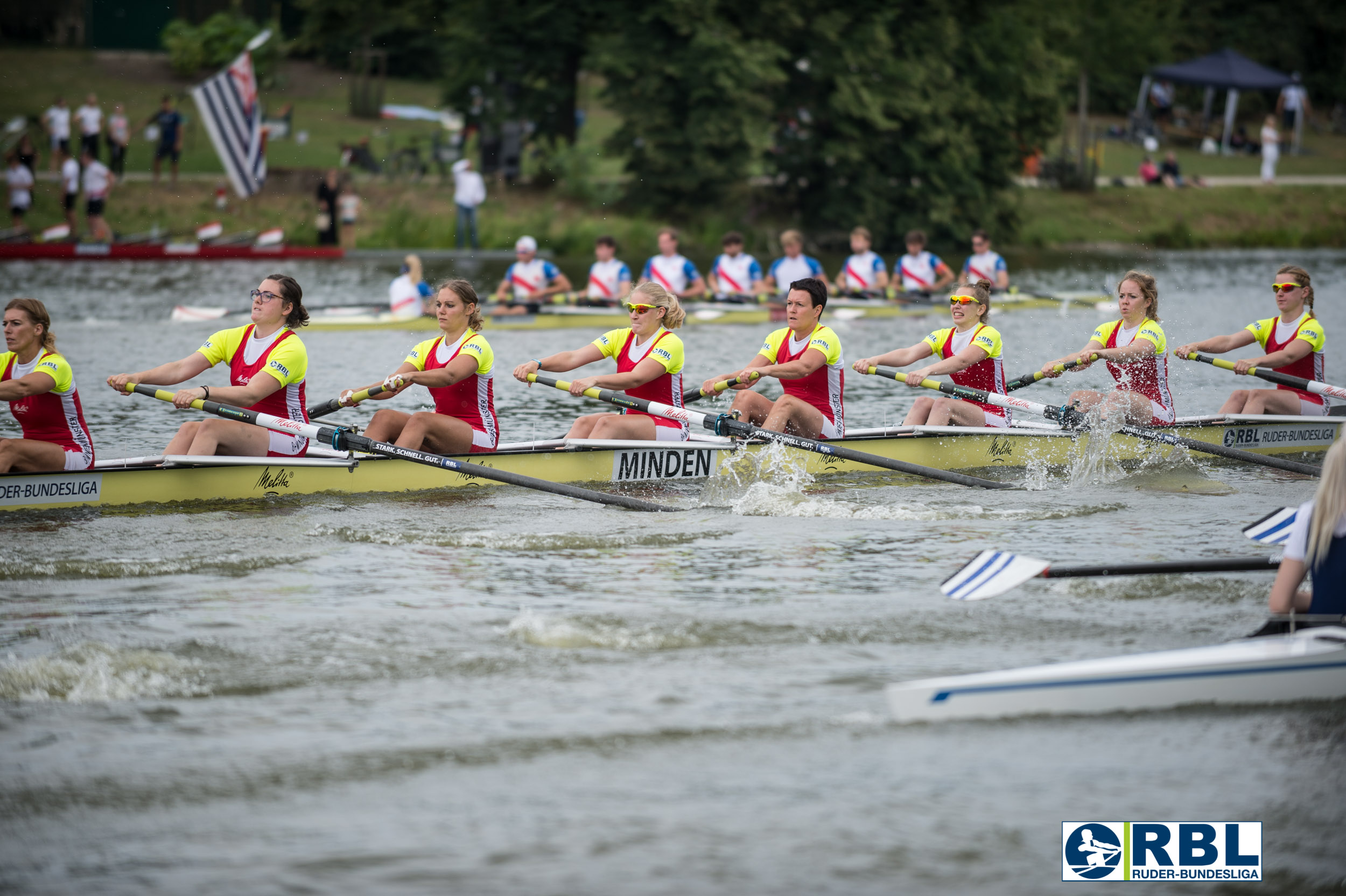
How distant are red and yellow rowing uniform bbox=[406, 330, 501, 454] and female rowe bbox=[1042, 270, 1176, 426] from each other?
13.9 feet

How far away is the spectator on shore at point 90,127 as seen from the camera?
103ft

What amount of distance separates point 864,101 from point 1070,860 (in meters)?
30.0

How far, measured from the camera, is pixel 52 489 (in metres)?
8.68

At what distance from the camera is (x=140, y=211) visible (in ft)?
102

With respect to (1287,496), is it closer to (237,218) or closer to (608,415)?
(608,415)

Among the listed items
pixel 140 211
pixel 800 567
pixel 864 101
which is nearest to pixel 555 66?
pixel 864 101

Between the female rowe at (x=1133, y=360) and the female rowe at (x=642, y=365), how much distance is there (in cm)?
291

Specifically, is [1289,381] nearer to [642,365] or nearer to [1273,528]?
[1273,528]

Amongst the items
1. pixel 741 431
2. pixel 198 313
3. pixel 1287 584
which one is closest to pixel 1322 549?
pixel 1287 584

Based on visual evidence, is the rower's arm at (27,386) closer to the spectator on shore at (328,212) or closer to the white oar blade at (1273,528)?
the white oar blade at (1273,528)

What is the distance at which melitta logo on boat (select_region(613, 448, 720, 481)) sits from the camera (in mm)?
10125

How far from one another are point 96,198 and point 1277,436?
2433 cm

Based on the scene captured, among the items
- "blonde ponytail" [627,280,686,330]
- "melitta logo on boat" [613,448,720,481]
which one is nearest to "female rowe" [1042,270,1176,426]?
"melitta logo on boat" [613,448,720,481]

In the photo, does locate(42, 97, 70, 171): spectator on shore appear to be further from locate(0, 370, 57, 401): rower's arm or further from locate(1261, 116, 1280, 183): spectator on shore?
locate(1261, 116, 1280, 183): spectator on shore
